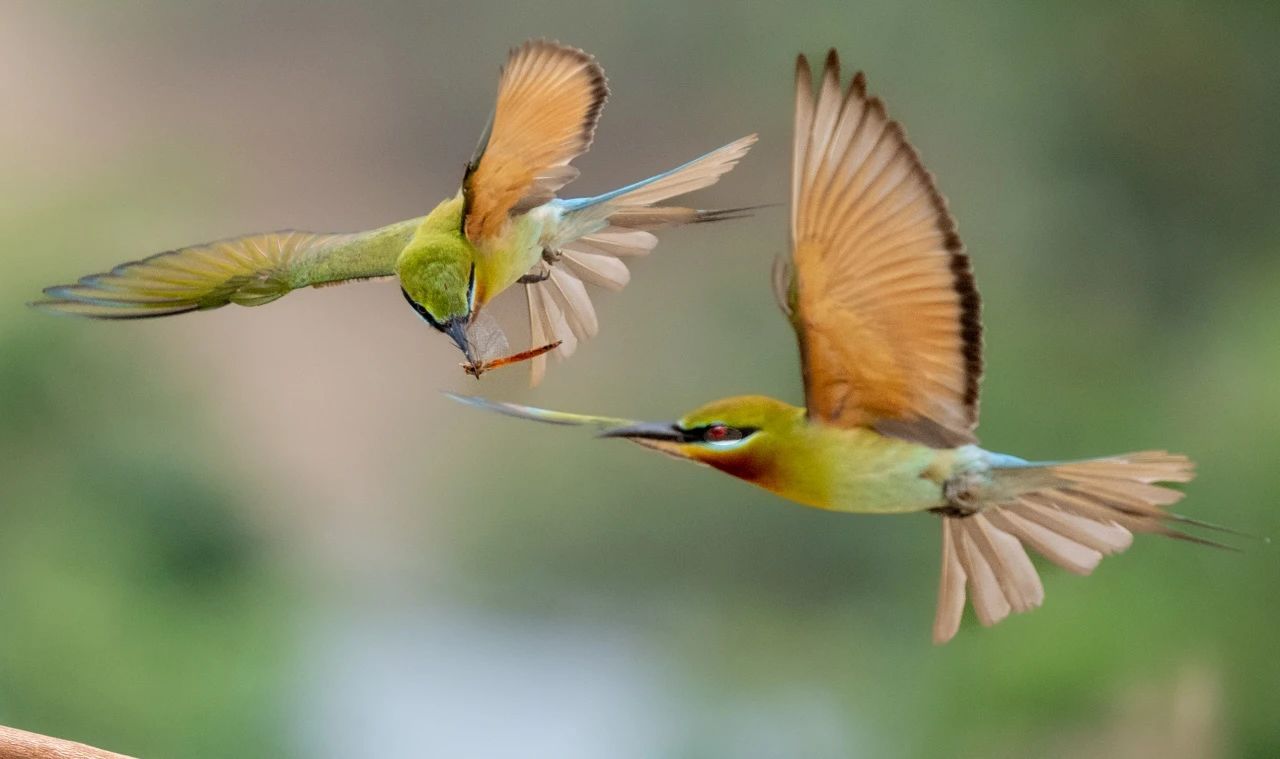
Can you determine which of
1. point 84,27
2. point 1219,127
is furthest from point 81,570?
point 1219,127

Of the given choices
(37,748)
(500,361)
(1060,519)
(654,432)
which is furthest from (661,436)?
(37,748)

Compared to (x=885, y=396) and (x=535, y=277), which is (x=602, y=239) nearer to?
(x=535, y=277)

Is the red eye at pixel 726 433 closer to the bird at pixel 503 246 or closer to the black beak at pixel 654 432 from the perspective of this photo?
the black beak at pixel 654 432

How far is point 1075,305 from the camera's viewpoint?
1320 millimetres

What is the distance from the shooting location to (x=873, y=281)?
0.93m

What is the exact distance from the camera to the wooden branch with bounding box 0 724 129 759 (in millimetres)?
1094

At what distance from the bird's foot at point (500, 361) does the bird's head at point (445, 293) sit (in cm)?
4

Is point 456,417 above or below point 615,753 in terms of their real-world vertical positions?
above

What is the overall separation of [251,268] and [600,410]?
0.32 metres

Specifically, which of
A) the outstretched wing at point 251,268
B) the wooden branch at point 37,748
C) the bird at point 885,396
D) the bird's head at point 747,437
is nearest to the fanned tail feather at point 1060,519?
the bird at point 885,396

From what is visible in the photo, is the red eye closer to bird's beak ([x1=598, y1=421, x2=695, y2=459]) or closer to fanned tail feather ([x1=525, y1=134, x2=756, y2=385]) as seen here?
bird's beak ([x1=598, y1=421, x2=695, y2=459])

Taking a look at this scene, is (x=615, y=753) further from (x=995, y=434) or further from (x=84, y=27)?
(x=84, y=27)

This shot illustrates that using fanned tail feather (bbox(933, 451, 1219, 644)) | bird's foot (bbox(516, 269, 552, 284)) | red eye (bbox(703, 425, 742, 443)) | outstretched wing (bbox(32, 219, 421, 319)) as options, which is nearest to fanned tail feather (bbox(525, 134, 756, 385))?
bird's foot (bbox(516, 269, 552, 284))

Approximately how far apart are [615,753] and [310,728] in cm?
30
